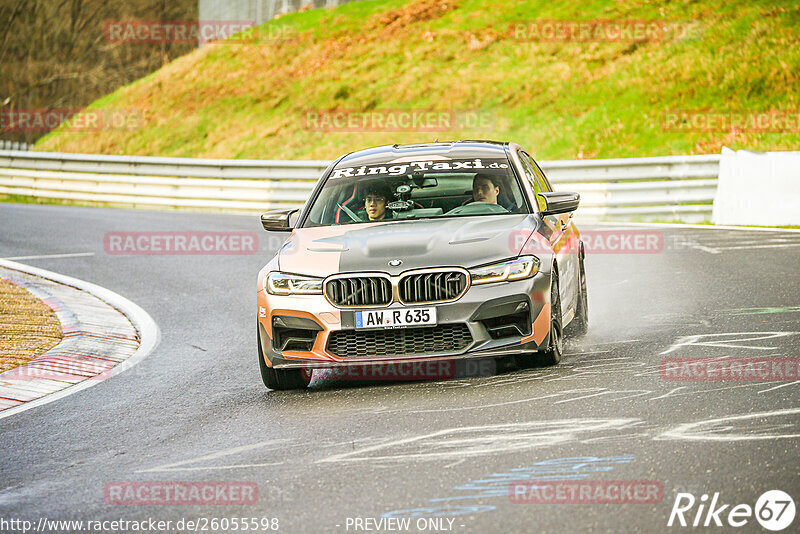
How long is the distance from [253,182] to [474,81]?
1292 cm

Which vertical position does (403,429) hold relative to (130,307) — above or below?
above

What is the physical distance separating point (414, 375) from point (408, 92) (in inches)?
1137

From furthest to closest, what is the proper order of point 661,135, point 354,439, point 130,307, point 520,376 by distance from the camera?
point 661,135
point 130,307
point 520,376
point 354,439

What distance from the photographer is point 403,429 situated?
6172mm

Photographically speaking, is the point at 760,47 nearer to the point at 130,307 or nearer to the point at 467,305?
the point at 130,307

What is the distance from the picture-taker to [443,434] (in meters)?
6.00

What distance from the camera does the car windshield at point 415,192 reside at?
8.34 metres

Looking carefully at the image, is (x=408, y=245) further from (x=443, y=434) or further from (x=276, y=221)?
(x=443, y=434)

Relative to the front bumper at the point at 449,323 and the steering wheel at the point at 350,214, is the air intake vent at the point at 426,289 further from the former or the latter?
the steering wheel at the point at 350,214

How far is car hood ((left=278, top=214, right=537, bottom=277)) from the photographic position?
7.18 metres

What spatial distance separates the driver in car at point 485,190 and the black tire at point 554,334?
1014mm

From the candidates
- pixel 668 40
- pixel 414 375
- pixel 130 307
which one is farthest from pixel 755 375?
pixel 668 40

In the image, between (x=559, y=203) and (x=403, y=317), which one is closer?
(x=403, y=317)

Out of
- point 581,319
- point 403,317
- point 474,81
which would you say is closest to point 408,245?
point 403,317
